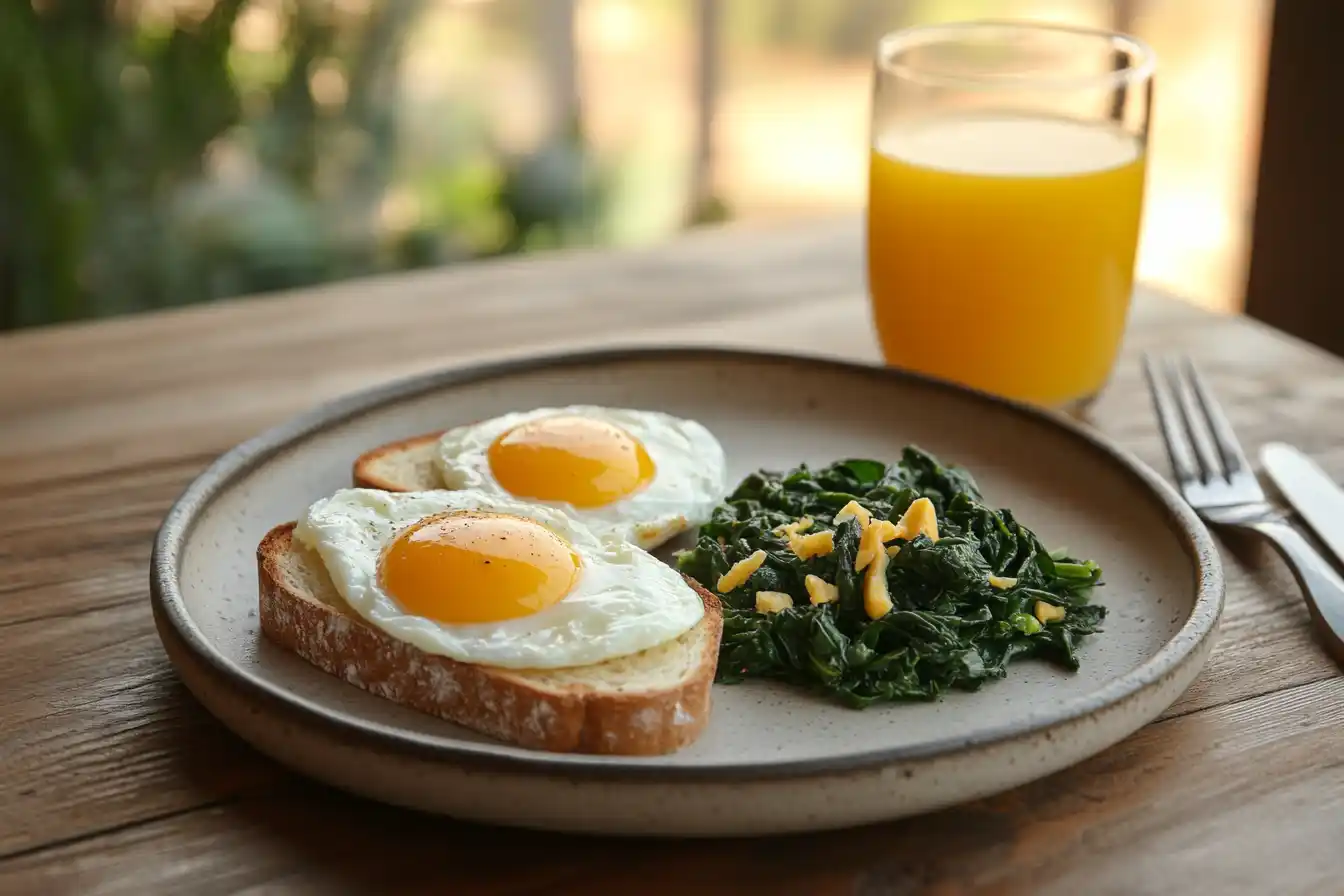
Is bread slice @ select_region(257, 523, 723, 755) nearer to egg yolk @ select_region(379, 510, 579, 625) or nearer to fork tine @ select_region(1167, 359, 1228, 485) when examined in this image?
egg yolk @ select_region(379, 510, 579, 625)

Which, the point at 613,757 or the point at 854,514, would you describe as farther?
the point at 854,514

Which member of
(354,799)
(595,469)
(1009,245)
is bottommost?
Result: (354,799)

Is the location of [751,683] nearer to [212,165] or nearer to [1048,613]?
[1048,613]

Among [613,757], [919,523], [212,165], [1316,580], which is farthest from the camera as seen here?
[212,165]

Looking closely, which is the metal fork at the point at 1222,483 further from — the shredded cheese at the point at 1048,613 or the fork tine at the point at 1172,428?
the shredded cheese at the point at 1048,613

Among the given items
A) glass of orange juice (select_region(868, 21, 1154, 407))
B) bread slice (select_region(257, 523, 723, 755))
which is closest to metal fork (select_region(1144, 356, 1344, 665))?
glass of orange juice (select_region(868, 21, 1154, 407))

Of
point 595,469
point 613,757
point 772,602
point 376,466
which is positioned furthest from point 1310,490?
point 376,466

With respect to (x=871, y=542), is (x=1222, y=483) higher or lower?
lower

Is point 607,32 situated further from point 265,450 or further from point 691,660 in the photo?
point 691,660
